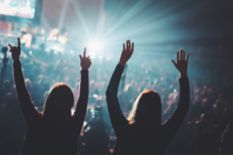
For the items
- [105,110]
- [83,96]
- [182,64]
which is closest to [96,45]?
[105,110]

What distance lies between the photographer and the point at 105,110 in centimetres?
990

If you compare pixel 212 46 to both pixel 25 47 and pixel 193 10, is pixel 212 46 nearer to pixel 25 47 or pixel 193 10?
pixel 193 10

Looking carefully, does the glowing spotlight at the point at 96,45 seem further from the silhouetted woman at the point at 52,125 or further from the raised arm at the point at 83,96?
the silhouetted woman at the point at 52,125

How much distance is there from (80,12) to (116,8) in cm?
593

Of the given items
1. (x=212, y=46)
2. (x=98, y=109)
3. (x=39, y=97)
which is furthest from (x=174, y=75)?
(x=98, y=109)

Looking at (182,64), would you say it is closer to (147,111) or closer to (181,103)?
(181,103)

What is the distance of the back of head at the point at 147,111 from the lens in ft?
8.50

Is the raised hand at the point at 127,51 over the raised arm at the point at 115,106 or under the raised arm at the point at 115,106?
over

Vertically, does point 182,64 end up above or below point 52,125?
above

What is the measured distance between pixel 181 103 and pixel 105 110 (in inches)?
281

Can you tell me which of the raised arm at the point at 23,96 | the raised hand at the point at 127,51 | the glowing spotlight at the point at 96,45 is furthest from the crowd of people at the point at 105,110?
the glowing spotlight at the point at 96,45

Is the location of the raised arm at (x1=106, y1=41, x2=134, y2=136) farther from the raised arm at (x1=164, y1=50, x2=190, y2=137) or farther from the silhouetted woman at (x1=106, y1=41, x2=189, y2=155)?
the raised arm at (x1=164, y1=50, x2=190, y2=137)

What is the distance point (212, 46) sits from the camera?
21438 mm

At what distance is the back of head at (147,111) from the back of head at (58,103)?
48 cm
